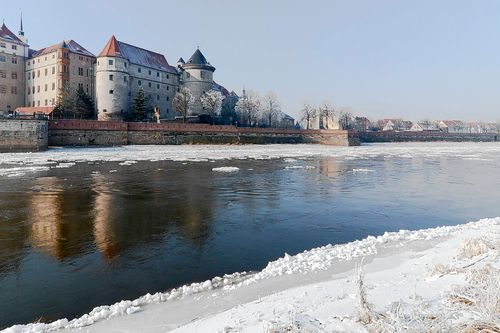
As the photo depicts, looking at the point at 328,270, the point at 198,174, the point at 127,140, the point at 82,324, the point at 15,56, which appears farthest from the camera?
the point at 15,56

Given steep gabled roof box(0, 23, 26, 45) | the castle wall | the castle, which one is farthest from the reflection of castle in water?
steep gabled roof box(0, 23, 26, 45)

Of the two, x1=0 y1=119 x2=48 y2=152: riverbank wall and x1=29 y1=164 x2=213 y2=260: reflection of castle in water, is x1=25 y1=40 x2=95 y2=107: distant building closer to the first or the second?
x1=0 y1=119 x2=48 y2=152: riverbank wall

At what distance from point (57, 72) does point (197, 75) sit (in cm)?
2452

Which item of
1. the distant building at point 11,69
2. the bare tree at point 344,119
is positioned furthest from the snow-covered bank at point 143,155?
the bare tree at point 344,119

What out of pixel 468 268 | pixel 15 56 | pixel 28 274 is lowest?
pixel 28 274

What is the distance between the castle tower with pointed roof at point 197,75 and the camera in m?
71.9

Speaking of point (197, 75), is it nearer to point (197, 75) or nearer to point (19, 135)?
point (197, 75)

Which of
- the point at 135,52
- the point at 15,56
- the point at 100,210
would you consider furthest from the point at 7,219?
the point at 15,56

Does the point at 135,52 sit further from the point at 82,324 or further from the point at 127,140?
→ the point at 82,324

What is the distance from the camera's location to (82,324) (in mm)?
4695

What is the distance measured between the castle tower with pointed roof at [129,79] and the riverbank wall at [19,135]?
19003 mm

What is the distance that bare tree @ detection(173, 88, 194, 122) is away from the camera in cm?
6588

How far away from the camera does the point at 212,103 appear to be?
6700 cm

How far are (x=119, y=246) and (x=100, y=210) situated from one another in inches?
178
